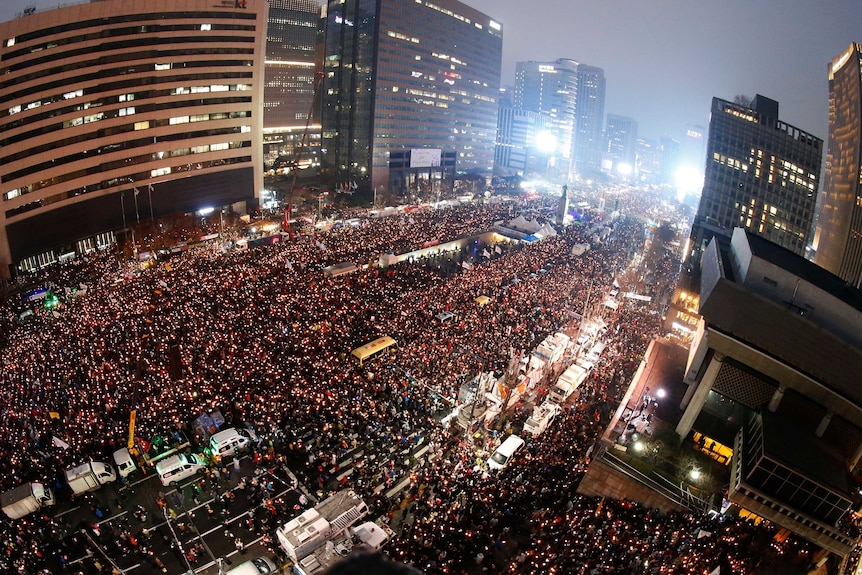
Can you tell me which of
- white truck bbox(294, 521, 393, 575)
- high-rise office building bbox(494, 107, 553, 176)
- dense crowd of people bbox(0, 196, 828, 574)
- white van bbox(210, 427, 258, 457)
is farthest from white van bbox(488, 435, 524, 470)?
high-rise office building bbox(494, 107, 553, 176)

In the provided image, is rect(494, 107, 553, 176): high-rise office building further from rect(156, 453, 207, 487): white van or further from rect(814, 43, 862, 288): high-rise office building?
rect(156, 453, 207, 487): white van

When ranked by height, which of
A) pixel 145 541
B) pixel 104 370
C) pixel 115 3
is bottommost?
pixel 145 541

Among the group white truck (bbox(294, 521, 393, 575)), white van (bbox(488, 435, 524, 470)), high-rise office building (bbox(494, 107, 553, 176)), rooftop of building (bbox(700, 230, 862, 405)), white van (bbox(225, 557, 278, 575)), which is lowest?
white van (bbox(225, 557, 278, 575))

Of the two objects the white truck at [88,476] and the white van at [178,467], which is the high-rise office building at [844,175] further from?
the white truck at [88,476]

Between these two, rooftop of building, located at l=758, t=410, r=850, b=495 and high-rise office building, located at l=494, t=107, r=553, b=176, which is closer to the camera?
rooftop of building, located at l=758, t=410, r=850, b=495

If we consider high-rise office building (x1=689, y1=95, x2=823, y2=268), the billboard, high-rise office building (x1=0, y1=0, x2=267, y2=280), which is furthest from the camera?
the billboard

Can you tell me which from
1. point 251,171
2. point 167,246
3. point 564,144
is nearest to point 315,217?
point 251,171

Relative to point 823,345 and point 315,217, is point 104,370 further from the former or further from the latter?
point 315,217

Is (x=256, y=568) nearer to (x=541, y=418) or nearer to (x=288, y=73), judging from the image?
(x=541, y=418)
